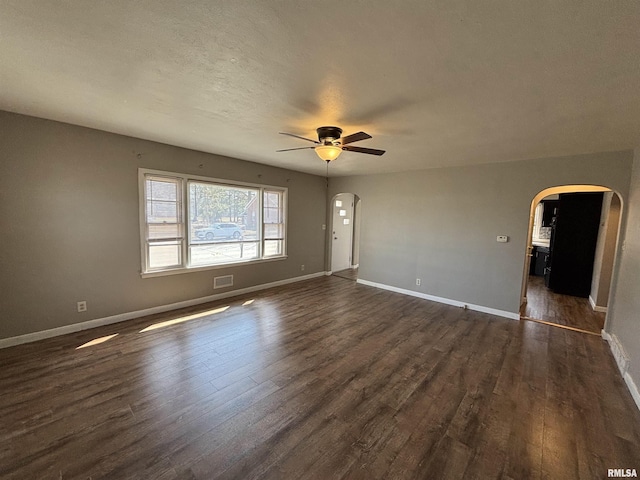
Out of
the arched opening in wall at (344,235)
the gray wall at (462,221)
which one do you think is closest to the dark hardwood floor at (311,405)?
the gray wall at (462,221)

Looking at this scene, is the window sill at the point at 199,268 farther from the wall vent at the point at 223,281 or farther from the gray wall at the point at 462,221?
the gray wall at the point at 462,221

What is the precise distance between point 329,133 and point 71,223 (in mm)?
3461

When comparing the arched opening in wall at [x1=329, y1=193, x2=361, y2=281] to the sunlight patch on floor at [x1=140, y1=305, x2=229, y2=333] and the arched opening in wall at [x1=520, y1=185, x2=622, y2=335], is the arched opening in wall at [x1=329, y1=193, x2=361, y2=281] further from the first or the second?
the arched opening in wall at [x1=520, y1=185, x2=622, y2=335]

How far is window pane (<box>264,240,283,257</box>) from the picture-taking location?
5.76m

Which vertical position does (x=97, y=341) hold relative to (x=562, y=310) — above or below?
below

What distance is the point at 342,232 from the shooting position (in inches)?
305

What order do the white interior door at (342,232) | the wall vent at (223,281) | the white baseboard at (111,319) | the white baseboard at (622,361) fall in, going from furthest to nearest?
the white interior door at (342,232) → the wall vent at (223,281) → the white baseboard at (111,319) → the white baseboard at (622,361)

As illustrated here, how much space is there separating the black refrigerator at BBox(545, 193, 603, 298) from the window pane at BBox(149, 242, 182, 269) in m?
7.71

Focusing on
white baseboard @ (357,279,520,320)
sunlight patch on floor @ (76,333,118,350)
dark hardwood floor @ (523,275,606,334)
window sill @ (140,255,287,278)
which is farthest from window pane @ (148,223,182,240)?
dark hardwood floor @ (523,275,606,334)

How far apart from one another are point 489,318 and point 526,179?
7.69 feet

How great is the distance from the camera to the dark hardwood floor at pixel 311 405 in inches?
68.6

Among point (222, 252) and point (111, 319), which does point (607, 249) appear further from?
point (111, 319)

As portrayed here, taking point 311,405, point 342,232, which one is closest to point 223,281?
point 311,405

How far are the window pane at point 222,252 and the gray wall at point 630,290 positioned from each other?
17.9ft
